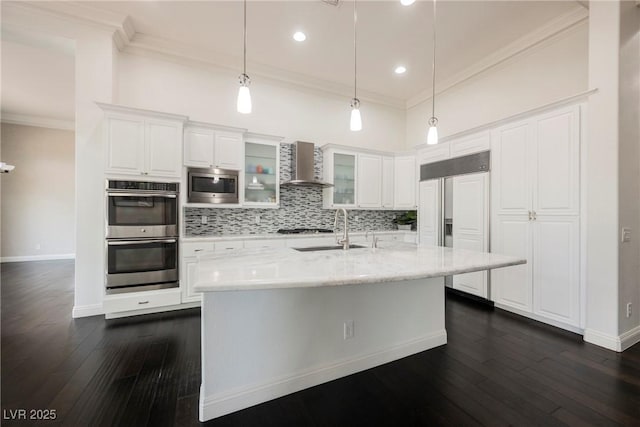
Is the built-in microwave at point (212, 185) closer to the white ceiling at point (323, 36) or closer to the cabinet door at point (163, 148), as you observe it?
the cabinet door at point (163, 148)

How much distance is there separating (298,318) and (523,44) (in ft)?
14.5

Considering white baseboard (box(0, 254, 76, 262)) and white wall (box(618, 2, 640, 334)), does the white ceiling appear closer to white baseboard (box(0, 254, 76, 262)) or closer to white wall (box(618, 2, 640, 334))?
white wall (box(618, 2, 640, 334))

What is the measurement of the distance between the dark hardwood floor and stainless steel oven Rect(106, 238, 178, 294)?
17.6 inches

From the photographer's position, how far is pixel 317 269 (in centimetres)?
141

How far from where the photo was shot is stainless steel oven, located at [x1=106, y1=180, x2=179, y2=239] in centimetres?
294

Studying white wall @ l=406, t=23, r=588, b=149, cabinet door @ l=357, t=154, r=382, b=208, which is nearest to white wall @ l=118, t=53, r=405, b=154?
cabinet door @ l=357, t=154, r=382, b=208

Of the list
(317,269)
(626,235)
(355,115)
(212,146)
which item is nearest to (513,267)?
(626,235)

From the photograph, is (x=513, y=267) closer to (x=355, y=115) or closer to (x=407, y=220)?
(x=407, y=220)

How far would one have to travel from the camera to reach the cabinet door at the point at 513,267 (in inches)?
118

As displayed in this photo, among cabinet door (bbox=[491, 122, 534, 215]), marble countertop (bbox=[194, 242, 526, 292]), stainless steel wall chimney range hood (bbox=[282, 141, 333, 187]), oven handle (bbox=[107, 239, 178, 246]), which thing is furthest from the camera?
stainless steel wall chimney range hood (bbox=[282, 141, 333, 187])

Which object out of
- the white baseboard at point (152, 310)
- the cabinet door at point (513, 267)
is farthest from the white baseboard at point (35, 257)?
the cabinet door at point (513, 267)

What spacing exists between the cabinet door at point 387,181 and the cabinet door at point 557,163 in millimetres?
2232

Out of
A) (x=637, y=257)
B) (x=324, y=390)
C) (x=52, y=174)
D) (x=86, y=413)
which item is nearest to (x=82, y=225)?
(x=86, y=413)

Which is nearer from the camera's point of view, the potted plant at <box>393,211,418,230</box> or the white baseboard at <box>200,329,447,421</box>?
the white baseboard at <box>200,329,447,421</box>
